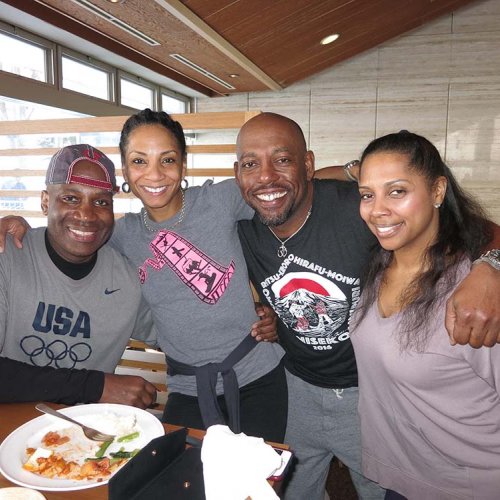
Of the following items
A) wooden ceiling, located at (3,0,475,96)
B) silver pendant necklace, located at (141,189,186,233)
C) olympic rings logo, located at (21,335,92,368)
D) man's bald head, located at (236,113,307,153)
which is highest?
wooden ceiling, located at (3,0,475,96)

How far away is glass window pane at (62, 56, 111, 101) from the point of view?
4652 millimetres

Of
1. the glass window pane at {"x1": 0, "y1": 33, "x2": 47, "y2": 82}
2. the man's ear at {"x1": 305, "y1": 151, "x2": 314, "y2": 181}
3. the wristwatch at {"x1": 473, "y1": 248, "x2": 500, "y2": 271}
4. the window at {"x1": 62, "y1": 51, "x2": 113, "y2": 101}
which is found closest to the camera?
the wristwatch at {"x1": 473, "y1": 248, "x2": 500, "y2": 271}

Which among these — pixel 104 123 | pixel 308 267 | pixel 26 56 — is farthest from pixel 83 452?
pixel 26 56

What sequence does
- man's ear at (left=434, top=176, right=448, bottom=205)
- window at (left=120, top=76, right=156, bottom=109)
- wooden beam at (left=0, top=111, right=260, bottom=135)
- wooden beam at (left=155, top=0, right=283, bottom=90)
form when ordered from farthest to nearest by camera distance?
window at (left=120, top=76, right=156, bottom=109) < wooden beam at (left=155, top=0, right=283, bottom=90) < wooden beam at (left=0, top=111, right=260, bottom=135) < man's ear at (left=434, top=176, right=448, bottom=205)

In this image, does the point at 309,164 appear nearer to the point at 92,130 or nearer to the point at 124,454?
the point at 124,454

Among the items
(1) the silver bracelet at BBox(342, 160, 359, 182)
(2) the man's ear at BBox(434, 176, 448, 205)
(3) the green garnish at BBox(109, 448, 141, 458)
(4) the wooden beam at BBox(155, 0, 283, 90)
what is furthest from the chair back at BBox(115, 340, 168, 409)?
(4) the wooden beam at BBox(155, 0, 283, 90)

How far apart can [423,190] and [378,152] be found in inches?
6.8

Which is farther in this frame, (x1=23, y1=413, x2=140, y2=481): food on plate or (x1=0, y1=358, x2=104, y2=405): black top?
(x1=0, y1=358, x2=104, y2=405): black top

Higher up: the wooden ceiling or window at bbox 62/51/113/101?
the wooden ceiling

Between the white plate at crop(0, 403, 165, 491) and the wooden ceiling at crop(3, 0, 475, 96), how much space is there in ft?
10.7

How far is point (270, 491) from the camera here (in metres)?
0.78

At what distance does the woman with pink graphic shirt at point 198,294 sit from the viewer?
1.60 m

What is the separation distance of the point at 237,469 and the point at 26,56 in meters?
4.58

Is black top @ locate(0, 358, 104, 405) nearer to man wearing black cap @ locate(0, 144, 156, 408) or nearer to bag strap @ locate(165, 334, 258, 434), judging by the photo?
man wearing black cap @ locate(0, 144, 156, 408)
